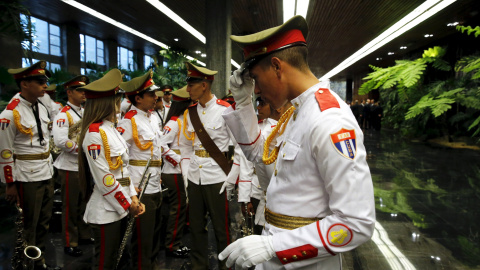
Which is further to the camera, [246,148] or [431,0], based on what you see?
[431,0]

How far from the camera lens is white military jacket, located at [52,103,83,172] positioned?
3.98m

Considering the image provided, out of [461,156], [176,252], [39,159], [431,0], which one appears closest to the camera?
[39,159]

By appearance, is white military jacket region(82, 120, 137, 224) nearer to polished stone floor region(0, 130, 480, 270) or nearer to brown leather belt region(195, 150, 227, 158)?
brown leather belt region(195, 150, 227, 158)

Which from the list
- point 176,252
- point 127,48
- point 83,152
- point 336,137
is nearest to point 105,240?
point 83,152

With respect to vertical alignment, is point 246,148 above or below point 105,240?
above

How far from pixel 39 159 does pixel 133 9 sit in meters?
8.96

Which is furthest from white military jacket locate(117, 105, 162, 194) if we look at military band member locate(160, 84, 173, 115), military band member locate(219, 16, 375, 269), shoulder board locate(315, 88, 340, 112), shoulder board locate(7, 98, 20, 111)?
military band member locate(160, 84, 173, 115)

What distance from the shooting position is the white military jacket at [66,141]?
3982 mm

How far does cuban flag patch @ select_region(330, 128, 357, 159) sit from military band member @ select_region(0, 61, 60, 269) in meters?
3.48

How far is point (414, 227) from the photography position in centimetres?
454

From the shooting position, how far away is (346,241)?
3.68ft

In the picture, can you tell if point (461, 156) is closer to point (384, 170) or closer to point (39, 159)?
point (384, 170)

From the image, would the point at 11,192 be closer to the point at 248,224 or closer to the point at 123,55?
the point at 248,224

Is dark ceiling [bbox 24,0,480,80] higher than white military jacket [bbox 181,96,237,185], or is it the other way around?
dark ceiling [bbox 24,0,480,80]
